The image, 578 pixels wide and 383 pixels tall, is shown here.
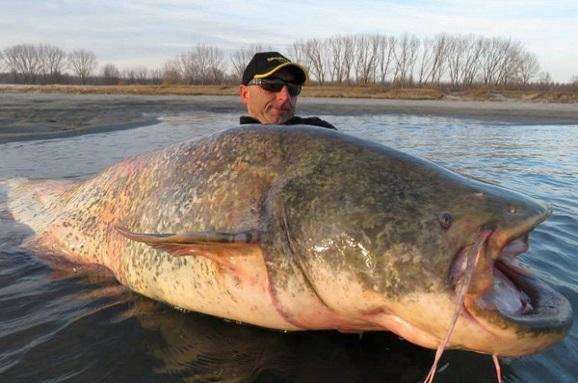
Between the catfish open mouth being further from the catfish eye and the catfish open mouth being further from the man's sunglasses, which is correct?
the man's sunglasses

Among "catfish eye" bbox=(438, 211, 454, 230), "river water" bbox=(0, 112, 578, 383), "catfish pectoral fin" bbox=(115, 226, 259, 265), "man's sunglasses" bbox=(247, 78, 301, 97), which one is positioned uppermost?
"man's sunglasses" bbox=(247, 78, 301, 97)

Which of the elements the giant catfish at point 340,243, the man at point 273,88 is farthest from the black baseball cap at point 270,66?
the giant catfish at point 340,243

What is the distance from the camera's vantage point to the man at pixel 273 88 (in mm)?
4203

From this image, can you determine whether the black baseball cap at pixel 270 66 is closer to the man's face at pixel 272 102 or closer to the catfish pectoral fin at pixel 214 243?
the man's face at pixel 272 102

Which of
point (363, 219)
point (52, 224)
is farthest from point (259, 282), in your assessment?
point (52, 224)

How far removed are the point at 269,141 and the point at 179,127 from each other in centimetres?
1440

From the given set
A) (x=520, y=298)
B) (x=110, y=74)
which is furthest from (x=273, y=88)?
(x=110, y=74)

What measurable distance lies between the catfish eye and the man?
87.8 inches

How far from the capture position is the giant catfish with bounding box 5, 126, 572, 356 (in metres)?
1.91

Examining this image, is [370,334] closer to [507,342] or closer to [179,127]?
[507,342]

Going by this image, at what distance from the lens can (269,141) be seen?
2.69 metres

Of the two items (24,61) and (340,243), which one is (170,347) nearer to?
(340,243)

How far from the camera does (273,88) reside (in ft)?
13.9

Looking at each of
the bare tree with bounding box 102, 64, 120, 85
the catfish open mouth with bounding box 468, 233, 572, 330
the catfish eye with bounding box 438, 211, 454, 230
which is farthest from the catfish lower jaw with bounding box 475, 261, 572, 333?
the bare tree with bounding box 102, 64, 120, 85
